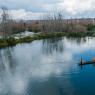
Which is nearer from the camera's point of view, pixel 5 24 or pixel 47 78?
pixel 47 78

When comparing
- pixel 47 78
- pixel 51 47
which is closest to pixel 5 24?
pixel 51 47

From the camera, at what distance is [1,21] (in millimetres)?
53031

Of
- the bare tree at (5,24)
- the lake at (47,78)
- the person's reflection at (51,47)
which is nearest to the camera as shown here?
the lake at (47,78)

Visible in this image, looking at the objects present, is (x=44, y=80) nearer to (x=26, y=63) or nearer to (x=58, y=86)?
(x=58, y=86)

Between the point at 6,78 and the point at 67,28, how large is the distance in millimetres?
55602

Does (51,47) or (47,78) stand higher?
(47,78)

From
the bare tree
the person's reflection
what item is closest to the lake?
the person's reflection

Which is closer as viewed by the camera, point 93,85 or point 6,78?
point 93,85

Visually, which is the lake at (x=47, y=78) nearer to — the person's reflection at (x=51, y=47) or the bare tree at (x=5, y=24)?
the person's reflection at (x=51, y=47)

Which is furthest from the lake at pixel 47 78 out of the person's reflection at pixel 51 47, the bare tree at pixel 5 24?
the bare tree at pixel 5 24

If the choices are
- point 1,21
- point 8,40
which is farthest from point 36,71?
point 1,21

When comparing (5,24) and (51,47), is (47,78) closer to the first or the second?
(51,47)

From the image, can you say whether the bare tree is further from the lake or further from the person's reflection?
the lake

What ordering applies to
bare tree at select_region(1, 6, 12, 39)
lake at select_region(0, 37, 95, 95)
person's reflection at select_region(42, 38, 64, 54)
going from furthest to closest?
bare tree at select_region(1, 6, 12, 39) → person's reflection at select_region(42, 38, 64, 54) → lake at select_region(0, 37, 95, 95)
